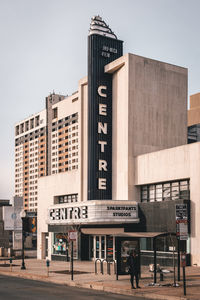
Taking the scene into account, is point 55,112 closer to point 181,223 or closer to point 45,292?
point 45,292

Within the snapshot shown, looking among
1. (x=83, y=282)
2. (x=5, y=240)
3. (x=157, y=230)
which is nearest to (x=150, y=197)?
(x=157, y=230)

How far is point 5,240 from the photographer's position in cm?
8044

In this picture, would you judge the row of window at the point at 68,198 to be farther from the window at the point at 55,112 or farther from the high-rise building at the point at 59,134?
the window at the point at 55,112

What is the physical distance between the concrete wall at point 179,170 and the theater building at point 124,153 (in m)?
0.09

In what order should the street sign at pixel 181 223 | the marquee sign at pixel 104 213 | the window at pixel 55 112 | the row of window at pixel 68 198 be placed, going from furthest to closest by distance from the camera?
the window at pixel 55 112
the row of window at pixel 68 198
the marquee sign at pixel 104 213
the street sign at pixel 181 223

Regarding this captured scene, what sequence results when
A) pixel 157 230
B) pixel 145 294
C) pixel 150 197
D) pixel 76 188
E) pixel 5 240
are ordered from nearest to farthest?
1. pixel 145 294
2. pixel 157 230
3. pixel 150 197
4. pixel 76 188
5. pixel 5 240

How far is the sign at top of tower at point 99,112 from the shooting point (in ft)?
147

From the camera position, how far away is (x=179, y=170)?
3906 centimetres

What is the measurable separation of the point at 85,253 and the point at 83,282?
61.4 ft

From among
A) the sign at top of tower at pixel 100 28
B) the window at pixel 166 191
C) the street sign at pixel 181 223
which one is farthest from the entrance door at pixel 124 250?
the sign at top of tower at pixel 100 28

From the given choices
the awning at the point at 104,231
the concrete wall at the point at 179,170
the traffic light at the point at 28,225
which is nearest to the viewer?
the concrete wall at the point at 179,170

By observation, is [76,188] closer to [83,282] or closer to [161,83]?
[161,83]

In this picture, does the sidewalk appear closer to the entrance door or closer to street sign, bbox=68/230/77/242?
the entrance door

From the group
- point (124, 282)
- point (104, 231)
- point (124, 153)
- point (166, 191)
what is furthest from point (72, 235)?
point (124, 153)
